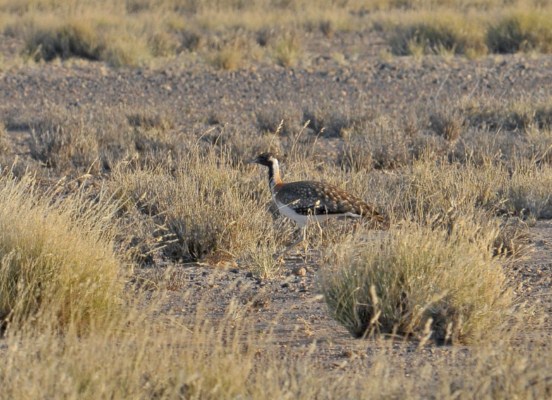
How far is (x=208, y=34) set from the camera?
24.8m

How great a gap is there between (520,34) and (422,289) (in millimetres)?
16817

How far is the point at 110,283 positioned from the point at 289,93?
37.0 feet

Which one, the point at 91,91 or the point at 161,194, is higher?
the point at 161,194

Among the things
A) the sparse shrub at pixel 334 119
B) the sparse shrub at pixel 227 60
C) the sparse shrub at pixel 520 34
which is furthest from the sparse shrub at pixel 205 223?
the sparse shrub at pixel 520 34

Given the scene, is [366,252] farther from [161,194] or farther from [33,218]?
[161,194]

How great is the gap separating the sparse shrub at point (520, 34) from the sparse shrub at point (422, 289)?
52.9 ft

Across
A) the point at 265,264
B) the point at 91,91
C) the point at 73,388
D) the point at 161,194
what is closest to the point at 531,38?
the point at 91,91

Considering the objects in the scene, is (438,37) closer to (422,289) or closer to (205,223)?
(205,223)

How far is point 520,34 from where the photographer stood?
2208 centimetres

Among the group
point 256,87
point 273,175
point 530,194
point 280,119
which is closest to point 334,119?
point 280,119

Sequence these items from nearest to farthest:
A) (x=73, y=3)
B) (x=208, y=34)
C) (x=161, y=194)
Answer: (x=161, y=194)
(x=208, y=34)
(x=73, y=3)

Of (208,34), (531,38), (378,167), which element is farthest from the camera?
(208,34)

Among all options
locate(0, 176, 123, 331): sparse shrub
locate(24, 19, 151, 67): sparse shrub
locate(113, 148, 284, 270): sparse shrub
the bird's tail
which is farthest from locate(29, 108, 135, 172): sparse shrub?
locate(24, 19, 151, 67): sparse shrub

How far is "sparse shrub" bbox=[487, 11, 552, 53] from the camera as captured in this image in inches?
862
